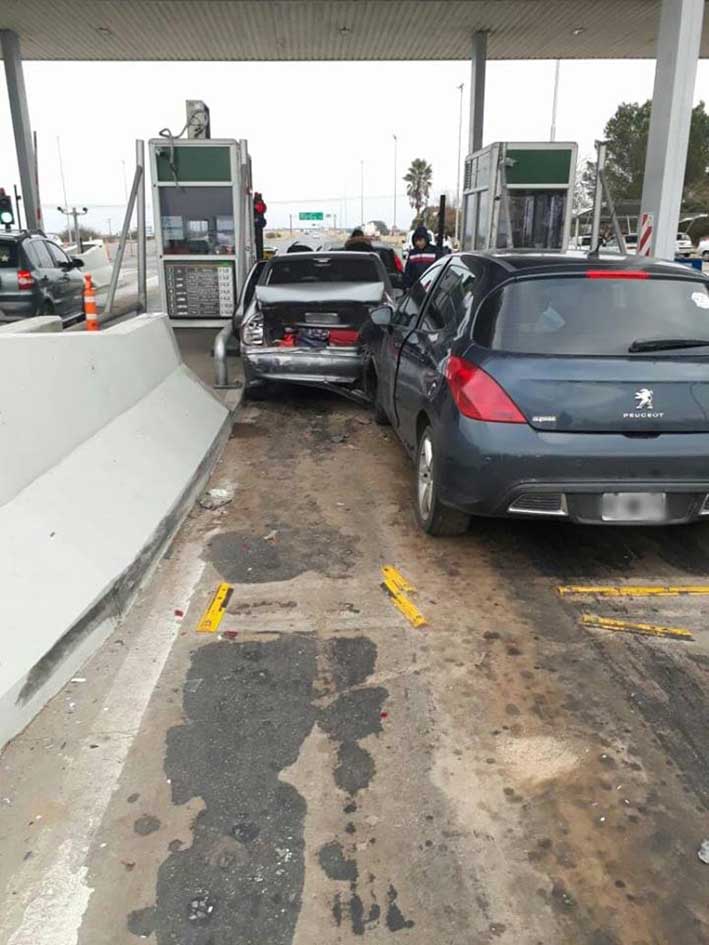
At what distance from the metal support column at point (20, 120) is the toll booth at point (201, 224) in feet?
33.3

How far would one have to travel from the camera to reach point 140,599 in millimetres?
4223

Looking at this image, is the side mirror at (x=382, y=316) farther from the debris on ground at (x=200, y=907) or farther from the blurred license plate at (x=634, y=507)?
the debris on ground at (x=200, y=907)

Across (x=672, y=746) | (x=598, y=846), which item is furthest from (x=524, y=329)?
(x=598, y=846)

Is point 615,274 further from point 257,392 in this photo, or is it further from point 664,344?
point 257,392

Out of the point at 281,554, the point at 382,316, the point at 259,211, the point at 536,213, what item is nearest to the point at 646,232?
the point at 536,213

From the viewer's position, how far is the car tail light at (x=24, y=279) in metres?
12.0

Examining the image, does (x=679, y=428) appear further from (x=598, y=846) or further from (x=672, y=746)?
→ (x=598, y=846)

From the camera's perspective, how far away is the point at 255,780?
2.87 m

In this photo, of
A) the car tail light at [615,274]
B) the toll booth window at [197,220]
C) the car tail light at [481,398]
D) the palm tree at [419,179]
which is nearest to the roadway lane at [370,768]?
the car tail light at [481,398]

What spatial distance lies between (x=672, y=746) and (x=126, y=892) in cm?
204

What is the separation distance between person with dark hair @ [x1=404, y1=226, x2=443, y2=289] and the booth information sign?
2.70m

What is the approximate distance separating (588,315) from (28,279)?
33.2ft

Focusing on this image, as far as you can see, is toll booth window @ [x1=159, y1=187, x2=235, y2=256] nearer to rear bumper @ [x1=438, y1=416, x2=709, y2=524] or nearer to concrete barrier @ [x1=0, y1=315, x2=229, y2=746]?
concrete barrier @ [x1=0, y1=315, x2=229, y2=746]

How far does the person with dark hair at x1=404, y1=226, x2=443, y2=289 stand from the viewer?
10898 mm
